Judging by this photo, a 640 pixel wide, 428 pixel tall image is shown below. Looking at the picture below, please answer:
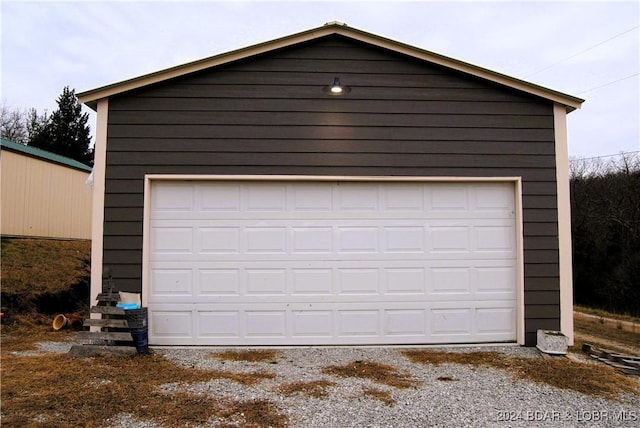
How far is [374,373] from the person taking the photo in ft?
13.0

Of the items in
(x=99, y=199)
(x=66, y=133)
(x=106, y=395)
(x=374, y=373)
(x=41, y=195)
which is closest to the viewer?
(x=106, y=395)

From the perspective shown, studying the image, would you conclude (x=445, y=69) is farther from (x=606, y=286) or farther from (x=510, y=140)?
(x=606, y=286)

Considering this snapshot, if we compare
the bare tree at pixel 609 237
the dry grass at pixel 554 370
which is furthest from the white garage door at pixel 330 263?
the bare tree at pixel 609 237

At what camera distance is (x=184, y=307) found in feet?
16.1

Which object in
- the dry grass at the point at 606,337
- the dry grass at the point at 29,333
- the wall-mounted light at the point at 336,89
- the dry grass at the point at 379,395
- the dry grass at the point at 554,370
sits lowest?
the dry grass at the point at 606,337

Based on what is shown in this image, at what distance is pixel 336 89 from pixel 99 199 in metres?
3.14

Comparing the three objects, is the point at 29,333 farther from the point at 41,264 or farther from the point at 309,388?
the point at 309,388

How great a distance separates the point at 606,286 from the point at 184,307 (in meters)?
15.5

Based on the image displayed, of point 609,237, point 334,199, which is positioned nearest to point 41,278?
point 334,199

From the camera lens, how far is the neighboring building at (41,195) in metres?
10.0

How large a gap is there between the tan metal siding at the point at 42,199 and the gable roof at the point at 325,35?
5.82 metres

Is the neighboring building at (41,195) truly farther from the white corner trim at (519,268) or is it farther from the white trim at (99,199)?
the white corner trim at (519,268)

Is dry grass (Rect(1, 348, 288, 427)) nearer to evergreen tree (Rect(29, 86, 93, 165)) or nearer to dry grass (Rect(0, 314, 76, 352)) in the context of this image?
dry grass (Rect(0, 314, 76, 352))

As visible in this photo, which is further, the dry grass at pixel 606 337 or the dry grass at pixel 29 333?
the dry grass at pixel 606 337
